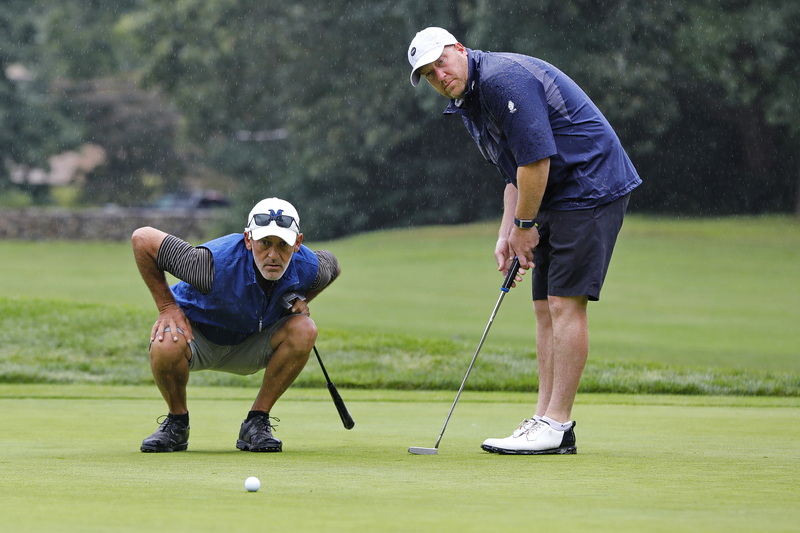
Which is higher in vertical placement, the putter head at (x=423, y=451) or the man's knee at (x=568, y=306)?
the man's knee at (x=568, y=306)

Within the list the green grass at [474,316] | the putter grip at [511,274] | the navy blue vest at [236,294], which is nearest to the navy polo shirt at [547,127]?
the putter grip at [511,274]

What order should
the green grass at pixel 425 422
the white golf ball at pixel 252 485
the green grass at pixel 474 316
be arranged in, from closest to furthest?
the green grass at pixel 425 422, the white golf ball at pixel 252 485, the green grass at pixel 474 316

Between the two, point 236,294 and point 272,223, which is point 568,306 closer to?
point 272,223

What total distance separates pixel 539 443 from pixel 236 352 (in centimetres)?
154

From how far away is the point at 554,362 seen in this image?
Result: 568 centimetres

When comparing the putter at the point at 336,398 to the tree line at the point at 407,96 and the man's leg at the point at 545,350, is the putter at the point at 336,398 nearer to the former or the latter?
the man's leg at the point at 545,350

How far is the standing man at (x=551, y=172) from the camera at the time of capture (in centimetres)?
538

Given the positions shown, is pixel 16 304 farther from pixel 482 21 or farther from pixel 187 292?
pixel 482 21

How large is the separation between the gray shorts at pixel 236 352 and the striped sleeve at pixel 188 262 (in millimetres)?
428

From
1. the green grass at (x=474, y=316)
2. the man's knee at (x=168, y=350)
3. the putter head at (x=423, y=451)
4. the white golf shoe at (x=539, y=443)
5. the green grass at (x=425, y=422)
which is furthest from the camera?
the green grass at (x=474, y=316)

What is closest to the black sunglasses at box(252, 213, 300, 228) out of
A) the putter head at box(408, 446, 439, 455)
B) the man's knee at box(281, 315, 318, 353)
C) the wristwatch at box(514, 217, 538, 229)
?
the man's knee at box(281, 315, 318, 353)

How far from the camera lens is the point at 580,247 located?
18.1 feet

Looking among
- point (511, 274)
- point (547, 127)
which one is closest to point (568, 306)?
point (511, 274)

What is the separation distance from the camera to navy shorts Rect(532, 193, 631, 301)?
553 cm
